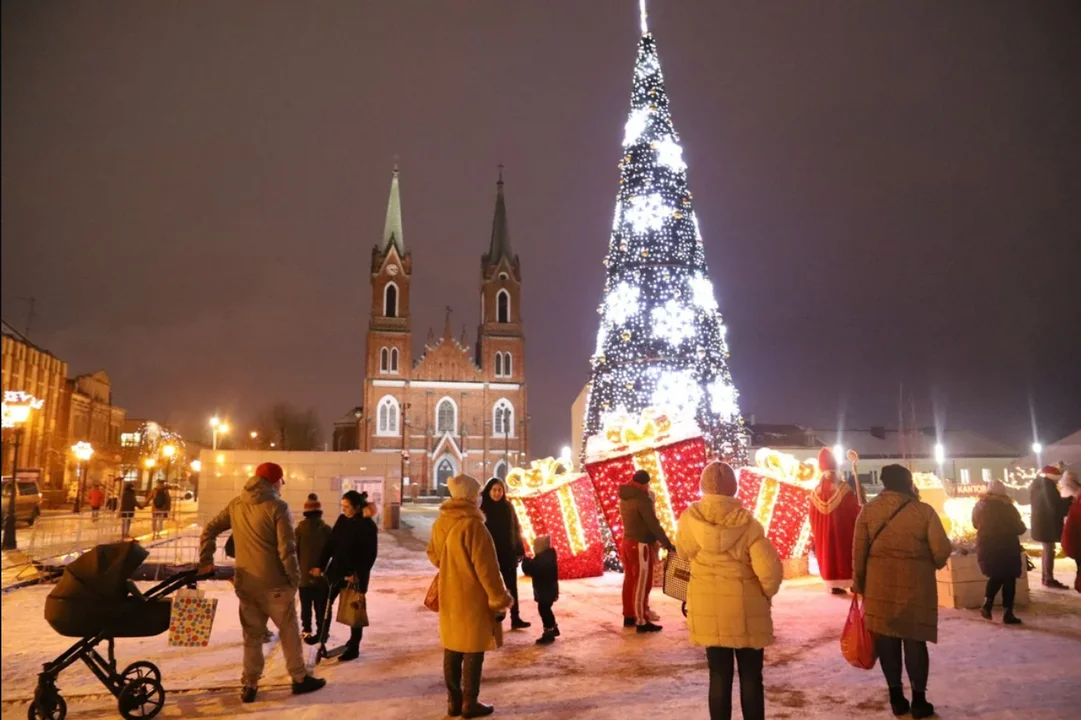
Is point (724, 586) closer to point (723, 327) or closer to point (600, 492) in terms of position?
point (600, 492)

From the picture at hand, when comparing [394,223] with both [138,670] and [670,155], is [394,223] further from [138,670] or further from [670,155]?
[138,670]

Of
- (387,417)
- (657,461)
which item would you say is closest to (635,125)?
(657,461)

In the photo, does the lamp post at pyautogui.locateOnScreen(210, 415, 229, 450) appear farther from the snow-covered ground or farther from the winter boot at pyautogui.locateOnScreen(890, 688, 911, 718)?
the winter boot at pyautogui.locateOnScreen(890, 688, 911, 718)

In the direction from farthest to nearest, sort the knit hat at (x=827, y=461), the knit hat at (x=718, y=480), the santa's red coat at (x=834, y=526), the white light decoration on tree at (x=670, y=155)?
1. the white light decoration on tree at (x=670, y=155)
2. the knit hat at (x=827, y=461)
3. the santa's red coat at (x=834, y=526)
4. the knit hat at (x=718, y=480)

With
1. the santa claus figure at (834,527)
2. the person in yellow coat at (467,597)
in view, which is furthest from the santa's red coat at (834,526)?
the person in yellow coat at (467,597)

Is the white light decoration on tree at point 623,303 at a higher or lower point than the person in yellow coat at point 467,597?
higher

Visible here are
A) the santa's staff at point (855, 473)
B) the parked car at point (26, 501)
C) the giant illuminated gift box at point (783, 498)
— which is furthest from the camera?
the parked car at point (26, 501)

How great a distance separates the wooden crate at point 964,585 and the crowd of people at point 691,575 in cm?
72

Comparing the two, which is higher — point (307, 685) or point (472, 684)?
point (472, 684)

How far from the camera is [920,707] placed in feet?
15.3

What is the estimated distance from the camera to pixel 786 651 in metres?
6.50

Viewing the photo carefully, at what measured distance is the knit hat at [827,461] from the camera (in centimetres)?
1020

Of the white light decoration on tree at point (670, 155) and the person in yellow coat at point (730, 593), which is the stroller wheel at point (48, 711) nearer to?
the person in yellow coat at point (730, 593)

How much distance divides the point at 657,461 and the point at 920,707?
590 cm
